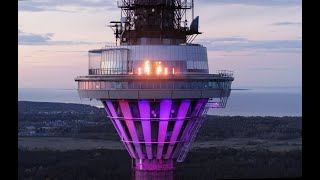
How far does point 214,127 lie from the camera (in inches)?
5108

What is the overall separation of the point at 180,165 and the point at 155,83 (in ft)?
169

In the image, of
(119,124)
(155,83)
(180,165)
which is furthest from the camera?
(180,165)

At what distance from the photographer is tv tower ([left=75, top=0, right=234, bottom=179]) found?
3112 centimetres

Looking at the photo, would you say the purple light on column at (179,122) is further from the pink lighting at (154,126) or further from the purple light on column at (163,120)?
the purple light on column at (163,120)

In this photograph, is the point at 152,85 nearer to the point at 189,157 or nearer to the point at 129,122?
the point at 129,122

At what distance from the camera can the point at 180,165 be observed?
8138 cm

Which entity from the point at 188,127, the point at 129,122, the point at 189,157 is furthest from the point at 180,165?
the point at 129,122

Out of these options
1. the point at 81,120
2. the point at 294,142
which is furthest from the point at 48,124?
the point at 294,142

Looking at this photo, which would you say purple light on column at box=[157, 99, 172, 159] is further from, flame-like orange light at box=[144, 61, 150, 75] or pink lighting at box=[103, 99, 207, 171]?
flame-like orange light at box=[144, 61, 150, 75]
